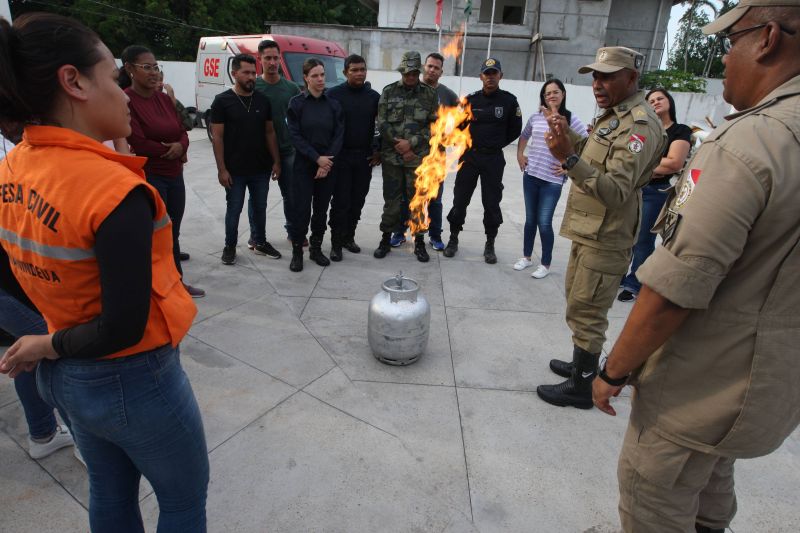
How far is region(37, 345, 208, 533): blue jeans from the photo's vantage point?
4.31 feet

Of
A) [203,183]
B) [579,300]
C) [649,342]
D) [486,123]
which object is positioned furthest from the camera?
[203,183]

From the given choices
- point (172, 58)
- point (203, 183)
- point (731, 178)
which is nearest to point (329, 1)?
point (172, 58)

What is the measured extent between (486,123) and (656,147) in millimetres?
2875

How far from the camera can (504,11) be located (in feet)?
90.8

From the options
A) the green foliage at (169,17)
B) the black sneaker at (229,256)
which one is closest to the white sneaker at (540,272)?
the black sneaker at (229,256)

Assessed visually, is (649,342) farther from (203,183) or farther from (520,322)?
(203,183)

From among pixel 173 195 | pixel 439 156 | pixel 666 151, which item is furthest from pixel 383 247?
pixel 666 151

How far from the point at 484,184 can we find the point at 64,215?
16.2 ft

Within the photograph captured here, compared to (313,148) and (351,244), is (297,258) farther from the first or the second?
(313,148)

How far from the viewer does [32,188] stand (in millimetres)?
1151

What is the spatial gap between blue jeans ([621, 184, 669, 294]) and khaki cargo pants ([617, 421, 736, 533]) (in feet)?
10.5

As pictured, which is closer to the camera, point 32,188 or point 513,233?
point 32,188

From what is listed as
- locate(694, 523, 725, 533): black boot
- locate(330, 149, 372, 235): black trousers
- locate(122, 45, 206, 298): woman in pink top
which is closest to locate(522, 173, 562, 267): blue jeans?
locate(330, 149, 372, 235): black trousers

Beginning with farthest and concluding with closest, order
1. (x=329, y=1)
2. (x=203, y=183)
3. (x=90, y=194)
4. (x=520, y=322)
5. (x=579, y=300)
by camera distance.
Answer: (x=329, y=1)
(x=203, y=183)
(x=520, y=322)
(x=579, y=300)
(x=90, y=194)
